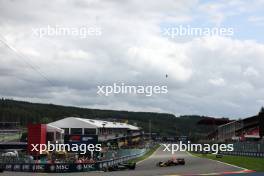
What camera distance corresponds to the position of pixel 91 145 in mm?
45688

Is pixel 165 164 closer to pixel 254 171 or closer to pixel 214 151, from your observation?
pixel 254 171

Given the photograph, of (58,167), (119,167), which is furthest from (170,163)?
(58,167)

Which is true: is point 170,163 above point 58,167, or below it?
below

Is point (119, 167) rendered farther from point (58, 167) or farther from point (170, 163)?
point (170, 163)

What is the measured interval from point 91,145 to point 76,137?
1.67 m

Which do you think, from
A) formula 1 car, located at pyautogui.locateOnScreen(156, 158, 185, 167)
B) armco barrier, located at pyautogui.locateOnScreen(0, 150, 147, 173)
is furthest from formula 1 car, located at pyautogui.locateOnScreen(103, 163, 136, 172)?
formula 1 car, located at pyautogui.locateOnScreen(156, 158, 185, 167)

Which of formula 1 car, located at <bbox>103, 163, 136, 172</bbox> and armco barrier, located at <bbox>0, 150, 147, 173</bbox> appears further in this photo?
formula 1 car, located at <bbox>103, 163, 136, 172</bbox>

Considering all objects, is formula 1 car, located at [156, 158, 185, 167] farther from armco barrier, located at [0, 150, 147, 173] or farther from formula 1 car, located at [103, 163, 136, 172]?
armco barrier, located at [0, 150, 147, 173]

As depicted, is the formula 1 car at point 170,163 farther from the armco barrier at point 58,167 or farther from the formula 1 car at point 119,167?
the armco barrier at point 58,167

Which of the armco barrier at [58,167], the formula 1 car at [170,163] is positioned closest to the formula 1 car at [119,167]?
the armco barrier at [58,167]

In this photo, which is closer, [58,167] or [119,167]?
[58,167]

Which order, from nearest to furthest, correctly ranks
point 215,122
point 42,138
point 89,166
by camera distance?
point 89,166 < point 42,138 < point 215,122

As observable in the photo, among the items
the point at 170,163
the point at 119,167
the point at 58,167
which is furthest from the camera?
the point at 170,163

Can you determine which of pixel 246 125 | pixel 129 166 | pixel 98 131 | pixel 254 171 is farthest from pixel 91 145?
pixel 246 125
